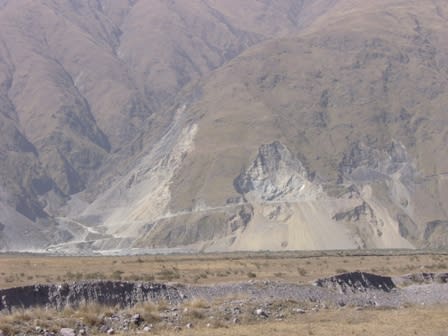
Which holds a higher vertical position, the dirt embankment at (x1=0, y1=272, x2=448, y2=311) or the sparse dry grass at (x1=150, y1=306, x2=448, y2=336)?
the sparse dry grass at (x1=150, y1=306, x2=448, y2=336)

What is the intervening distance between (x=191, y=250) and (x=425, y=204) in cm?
5788

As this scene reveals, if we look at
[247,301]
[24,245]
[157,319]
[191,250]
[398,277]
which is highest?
[157,319]

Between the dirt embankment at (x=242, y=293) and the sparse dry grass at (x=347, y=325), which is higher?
the sparse dry grass at (x=347, y=325)

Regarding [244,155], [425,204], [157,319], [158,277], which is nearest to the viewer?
[157,319]

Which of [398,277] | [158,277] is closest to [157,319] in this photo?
[158,277]

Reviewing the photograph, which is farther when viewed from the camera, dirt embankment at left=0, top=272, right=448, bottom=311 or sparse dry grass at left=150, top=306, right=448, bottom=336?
dirt embankment at left=0, top=272, right=448, bottom=311

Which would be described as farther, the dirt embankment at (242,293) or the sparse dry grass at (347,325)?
the dirt embankment at (242,293)

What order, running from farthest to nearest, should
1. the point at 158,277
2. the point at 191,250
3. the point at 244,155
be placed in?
the point at 244,155 < the point at 191,250 < the point at 158,277

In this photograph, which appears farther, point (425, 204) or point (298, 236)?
point (425, 204)

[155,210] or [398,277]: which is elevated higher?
[398,277]

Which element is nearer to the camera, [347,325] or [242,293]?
[347,325]

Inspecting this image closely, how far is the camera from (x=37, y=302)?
114ft

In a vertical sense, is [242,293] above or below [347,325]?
below

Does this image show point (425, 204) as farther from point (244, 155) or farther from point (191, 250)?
point (191, 250)
